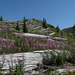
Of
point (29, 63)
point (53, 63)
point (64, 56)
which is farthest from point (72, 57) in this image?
point (29, 63)

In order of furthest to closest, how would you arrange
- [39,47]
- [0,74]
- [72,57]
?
[39,47] → [72,57] → [0,74]

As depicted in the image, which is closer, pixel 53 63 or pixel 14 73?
pixel 14 73

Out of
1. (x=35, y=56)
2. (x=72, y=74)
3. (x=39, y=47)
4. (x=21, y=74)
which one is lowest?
(x=72, y=74)

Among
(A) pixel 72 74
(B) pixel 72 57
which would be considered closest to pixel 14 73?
(A) pixel 72 74

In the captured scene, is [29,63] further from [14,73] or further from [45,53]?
[45,53]

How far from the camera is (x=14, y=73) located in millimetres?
3432

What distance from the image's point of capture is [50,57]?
560 centimetres

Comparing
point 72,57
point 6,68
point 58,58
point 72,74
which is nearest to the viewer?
point 6,68

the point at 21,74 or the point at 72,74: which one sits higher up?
the point at 21,74

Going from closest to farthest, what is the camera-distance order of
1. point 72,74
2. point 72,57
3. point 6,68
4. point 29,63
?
point 6,68 → point 72,74 → point 29,63 → point 72,57

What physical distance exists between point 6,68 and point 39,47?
3748 mm

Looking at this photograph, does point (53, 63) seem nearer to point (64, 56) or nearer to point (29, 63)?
point (64, 56)

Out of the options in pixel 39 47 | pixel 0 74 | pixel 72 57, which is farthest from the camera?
pixel 39 47

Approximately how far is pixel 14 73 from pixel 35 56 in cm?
215
